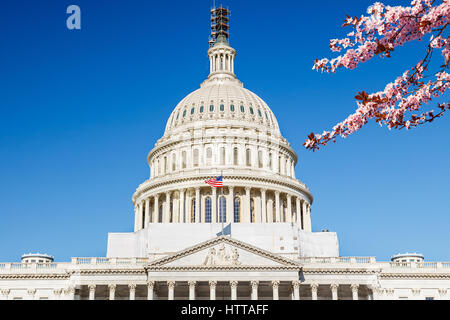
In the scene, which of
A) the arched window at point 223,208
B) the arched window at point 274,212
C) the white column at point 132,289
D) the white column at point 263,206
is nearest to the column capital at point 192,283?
the white column at point 132,289

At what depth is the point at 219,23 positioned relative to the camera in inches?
5512

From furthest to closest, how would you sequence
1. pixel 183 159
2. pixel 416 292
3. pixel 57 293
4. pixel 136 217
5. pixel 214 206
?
1. pixel 183 159
2. pixel 136 217
3. pixel 214 206
4. pixel 416 292
5. pixel 57 293

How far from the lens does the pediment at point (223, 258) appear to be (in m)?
78.8

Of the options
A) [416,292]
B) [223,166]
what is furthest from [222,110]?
[416,292]

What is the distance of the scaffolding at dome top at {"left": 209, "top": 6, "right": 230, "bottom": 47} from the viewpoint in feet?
456

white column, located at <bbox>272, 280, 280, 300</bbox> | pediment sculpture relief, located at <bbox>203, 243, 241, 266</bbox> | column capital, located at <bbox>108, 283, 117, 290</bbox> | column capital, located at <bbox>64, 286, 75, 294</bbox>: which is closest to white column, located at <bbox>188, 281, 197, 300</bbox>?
pediment sculpture relief, located at <bbox>203, 243, 241, 266</bbox>

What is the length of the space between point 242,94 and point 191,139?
15136 millimetres

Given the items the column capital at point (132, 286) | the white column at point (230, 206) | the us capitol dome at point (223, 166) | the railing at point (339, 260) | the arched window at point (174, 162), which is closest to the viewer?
the column capital at point (132, 286)

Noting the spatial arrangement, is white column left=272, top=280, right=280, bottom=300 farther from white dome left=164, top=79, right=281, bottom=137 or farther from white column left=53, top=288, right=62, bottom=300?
white dome left=164, top=79, right=281, bottom=137

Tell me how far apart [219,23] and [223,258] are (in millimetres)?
74026

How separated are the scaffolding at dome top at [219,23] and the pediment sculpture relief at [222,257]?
70.0 metres

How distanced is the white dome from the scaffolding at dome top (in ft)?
58.2

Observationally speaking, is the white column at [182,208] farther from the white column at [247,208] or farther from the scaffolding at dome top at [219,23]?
the scaffolding at dome top at [219,23]

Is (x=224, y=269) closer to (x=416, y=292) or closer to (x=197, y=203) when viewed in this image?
(x=416, y=292)
